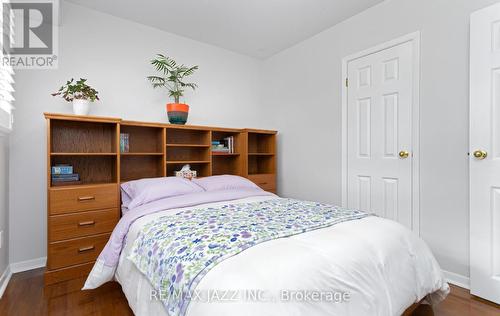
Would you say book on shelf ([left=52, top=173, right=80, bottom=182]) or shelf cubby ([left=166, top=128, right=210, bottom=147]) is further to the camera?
shelf cubby ([left=166, top=128, right=210, bottom=147])

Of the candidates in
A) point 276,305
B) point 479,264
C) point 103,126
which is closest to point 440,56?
point 479,264

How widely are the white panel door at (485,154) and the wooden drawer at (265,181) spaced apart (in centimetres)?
205

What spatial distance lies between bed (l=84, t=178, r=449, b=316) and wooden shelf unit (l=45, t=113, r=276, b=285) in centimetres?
63

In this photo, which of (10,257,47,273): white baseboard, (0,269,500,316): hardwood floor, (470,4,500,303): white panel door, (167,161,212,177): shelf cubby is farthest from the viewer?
(167,161,212,177): shelf cubby

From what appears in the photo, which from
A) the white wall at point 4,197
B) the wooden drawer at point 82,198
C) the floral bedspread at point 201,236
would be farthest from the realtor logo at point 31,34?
the floral bedspread at point 201,236

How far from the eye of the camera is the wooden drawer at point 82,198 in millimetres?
2010

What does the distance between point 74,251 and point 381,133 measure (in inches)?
115

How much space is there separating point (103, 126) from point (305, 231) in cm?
232

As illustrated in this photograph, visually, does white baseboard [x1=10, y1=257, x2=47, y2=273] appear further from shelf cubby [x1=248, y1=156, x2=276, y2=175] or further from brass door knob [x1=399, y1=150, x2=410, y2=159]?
brass door knob [x1=399, y1=150, x2=410, y2=159]

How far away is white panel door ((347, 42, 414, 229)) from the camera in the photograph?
2.28 m

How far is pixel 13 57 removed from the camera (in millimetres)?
2264

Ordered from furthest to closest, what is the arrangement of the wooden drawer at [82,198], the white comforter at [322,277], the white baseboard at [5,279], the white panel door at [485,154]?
1. the wooden drawer at [82,198]
2. the white baseboard at [5,279]
3. the white panel door at [485,154]
4. the white comforter at [322,277]

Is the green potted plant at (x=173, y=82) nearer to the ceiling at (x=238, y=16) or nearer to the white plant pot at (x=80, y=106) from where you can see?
the ceiling at (x=238, y=16)

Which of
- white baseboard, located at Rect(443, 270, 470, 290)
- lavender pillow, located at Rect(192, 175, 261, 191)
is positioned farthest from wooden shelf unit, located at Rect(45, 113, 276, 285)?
white baseboard, located at Rect(443, 270, 470, 290)
